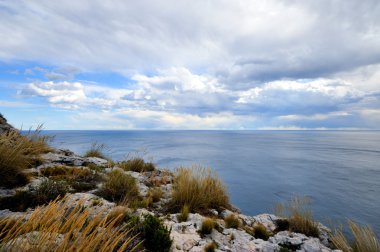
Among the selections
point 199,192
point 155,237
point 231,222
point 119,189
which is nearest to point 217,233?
point 231,222

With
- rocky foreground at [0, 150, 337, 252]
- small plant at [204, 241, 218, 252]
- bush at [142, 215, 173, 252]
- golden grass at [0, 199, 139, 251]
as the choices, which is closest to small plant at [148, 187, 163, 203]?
rocky foreground at [0, 150, 337, 252]

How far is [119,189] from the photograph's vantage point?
6.50 metres

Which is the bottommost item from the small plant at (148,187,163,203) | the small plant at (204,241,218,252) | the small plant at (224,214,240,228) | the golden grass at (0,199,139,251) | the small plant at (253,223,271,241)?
the small plant at (253,223,271,241)

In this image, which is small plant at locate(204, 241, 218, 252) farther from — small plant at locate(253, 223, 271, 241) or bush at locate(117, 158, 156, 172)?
bush at locate(117, 158, 156, 172)

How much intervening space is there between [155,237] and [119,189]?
10.2 ft

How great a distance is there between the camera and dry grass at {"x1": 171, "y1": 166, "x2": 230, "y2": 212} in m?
6.50

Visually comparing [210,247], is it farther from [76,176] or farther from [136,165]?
[136,165]

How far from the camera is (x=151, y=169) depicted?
1091 cm

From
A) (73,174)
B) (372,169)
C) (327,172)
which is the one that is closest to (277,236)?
(73,174)

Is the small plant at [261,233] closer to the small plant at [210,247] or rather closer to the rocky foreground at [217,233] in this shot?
the rocky foreground at [217,233]

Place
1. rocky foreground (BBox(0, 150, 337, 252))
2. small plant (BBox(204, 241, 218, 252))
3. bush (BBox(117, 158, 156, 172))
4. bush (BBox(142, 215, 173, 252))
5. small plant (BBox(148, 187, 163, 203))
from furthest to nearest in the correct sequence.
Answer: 1. bush (BBox(117, 158, 156, 172))
2. small plant (BBox(148, 187, 163, 203))
3. rocky foreground (BBox(0, 150, 337, 252))
4. small plant (BBox(204, 241, 218, 252))
5. bush (BBox(142, 215, 173, 252))

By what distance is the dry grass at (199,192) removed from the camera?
650 centimetres

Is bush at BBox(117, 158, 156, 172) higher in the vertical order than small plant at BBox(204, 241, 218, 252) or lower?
higher

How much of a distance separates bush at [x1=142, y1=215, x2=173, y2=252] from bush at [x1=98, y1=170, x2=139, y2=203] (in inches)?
85.5
